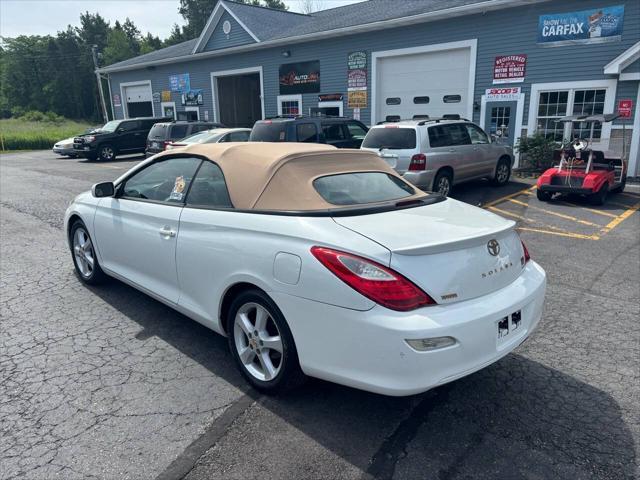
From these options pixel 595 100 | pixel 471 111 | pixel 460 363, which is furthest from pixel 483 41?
pixel 460 363

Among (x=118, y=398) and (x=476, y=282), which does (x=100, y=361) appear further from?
(x=476, y=282)

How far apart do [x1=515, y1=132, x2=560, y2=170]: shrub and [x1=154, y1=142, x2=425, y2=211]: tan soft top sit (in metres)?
10.7

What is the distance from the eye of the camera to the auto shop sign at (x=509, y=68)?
43.9ft

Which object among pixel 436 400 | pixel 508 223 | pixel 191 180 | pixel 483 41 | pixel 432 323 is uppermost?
pixel 483 41

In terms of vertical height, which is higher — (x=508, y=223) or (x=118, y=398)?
(x=508, y=223)

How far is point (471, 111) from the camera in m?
14.6

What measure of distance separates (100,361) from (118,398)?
0.58 metres

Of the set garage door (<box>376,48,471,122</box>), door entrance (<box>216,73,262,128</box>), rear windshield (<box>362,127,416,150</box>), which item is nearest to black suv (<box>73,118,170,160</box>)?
door entrance (<box>216,73,262,128</box>)

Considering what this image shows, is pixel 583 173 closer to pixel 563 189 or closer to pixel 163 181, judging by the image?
pixel 563 189

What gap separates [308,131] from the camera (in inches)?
455

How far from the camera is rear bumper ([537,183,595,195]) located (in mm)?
9258

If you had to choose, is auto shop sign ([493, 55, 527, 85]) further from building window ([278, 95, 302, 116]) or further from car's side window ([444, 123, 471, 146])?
building window ([278, 95, 302, 116])

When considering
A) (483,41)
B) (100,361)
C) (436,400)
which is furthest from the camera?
(483,41)

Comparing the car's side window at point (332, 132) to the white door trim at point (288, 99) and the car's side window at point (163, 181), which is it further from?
the car's side window at point (163, 181)
